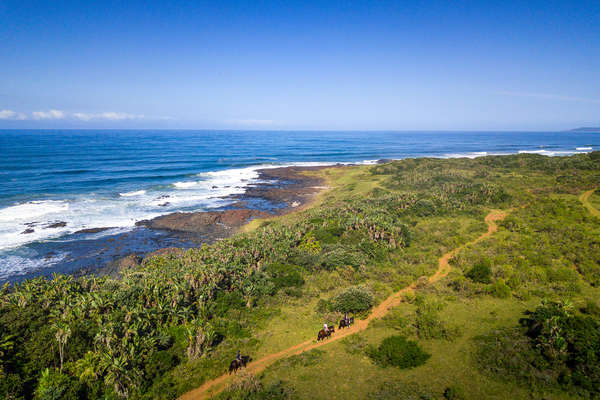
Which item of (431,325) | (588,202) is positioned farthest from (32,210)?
(588,202)

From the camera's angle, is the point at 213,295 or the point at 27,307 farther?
the point at 213,295

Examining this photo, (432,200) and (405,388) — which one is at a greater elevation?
(432,200)

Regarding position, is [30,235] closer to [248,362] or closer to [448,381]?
[248,362]

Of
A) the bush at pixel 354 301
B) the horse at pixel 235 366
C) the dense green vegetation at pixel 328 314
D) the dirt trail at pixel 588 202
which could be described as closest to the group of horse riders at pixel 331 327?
the bush at pixel 354 301

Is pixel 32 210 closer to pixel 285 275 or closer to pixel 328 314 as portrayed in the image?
pixel 285 275

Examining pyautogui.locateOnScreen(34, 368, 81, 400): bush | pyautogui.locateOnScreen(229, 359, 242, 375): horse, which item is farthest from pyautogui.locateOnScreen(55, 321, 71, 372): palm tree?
pyautogui.locateOnScreen(229, 359, 242, 375): horse

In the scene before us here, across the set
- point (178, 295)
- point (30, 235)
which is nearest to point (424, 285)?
point (178, 295)

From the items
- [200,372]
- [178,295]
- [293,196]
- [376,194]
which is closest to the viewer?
[200,372]
